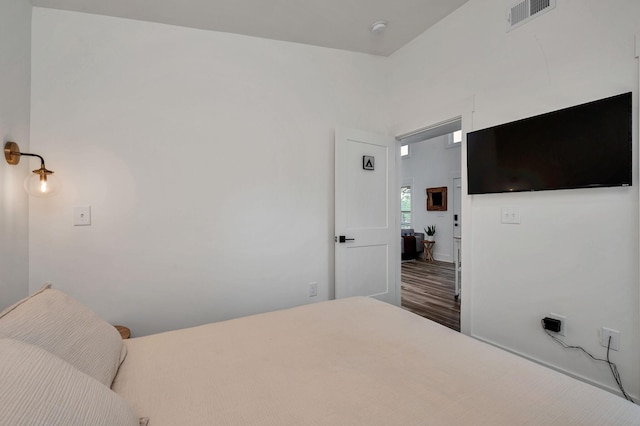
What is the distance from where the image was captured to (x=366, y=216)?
3053mm

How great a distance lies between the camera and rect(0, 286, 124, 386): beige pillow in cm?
84

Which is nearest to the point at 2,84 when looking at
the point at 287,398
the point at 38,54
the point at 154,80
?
the point at 38,54

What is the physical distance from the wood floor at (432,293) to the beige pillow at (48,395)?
2.94 metres

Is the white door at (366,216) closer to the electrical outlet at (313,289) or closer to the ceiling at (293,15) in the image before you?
the electrical outlet at (313,289)

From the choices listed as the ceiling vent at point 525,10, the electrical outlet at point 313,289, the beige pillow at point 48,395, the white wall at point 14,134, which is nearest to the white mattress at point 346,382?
the beige pillow at point 48,395

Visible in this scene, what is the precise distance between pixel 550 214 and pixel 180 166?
2.77m

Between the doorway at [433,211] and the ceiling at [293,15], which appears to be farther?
the doorway at [433,211]

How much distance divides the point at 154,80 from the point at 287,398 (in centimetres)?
249

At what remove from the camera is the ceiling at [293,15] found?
216cm

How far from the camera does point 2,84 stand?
166 cm

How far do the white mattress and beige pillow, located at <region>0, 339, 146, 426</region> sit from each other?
149 millimetres

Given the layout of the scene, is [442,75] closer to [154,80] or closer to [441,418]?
[154,80]

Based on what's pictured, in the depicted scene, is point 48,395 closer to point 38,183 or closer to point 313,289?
point 38,183

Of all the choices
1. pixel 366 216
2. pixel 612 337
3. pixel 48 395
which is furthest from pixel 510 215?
pixel 48 395
